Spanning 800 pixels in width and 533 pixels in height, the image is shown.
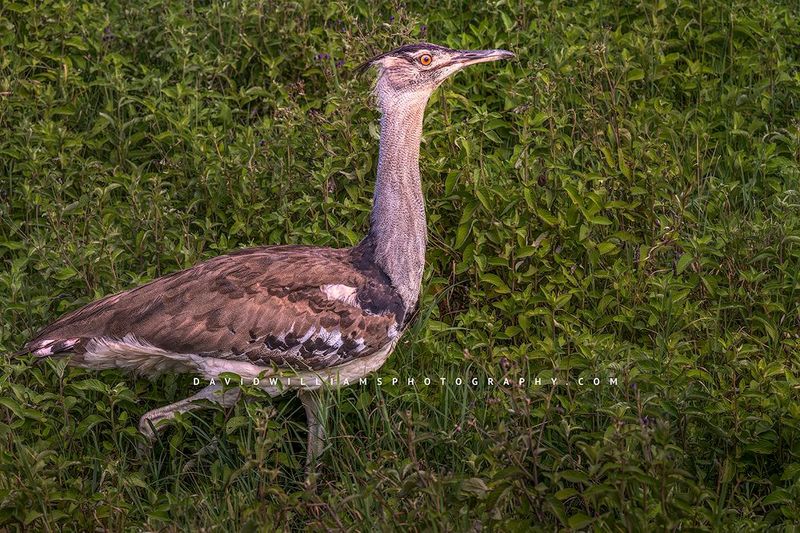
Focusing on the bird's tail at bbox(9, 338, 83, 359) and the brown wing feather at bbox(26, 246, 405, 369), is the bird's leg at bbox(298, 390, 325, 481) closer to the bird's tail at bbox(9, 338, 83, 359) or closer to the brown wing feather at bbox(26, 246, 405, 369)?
the brown wing feather at bbox(26, 246, 405, 369)

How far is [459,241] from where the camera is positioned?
5453mm

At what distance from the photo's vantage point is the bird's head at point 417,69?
4922mm

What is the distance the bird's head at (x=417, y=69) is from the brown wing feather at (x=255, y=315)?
2.31 ft

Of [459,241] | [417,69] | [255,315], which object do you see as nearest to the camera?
[255,315]

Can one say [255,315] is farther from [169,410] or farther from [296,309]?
[169,410]

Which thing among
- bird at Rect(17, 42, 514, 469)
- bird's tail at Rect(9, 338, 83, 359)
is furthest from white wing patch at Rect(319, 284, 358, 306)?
bird's tail at Rect(9, 338, 83, 359)

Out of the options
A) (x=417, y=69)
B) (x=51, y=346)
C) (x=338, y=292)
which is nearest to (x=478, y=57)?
(x=417, y=69)

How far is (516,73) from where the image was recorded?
257 inches

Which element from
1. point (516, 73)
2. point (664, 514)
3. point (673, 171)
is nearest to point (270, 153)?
point (516, 73)

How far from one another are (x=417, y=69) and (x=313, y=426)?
4.88 feet

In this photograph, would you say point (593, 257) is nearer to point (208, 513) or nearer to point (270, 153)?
point (270, 153)

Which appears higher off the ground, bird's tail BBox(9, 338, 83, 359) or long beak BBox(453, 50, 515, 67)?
long beak BBox(453, 50, 515, 67)

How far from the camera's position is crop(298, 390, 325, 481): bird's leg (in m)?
4.70

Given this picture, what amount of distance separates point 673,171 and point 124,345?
8.60ft
